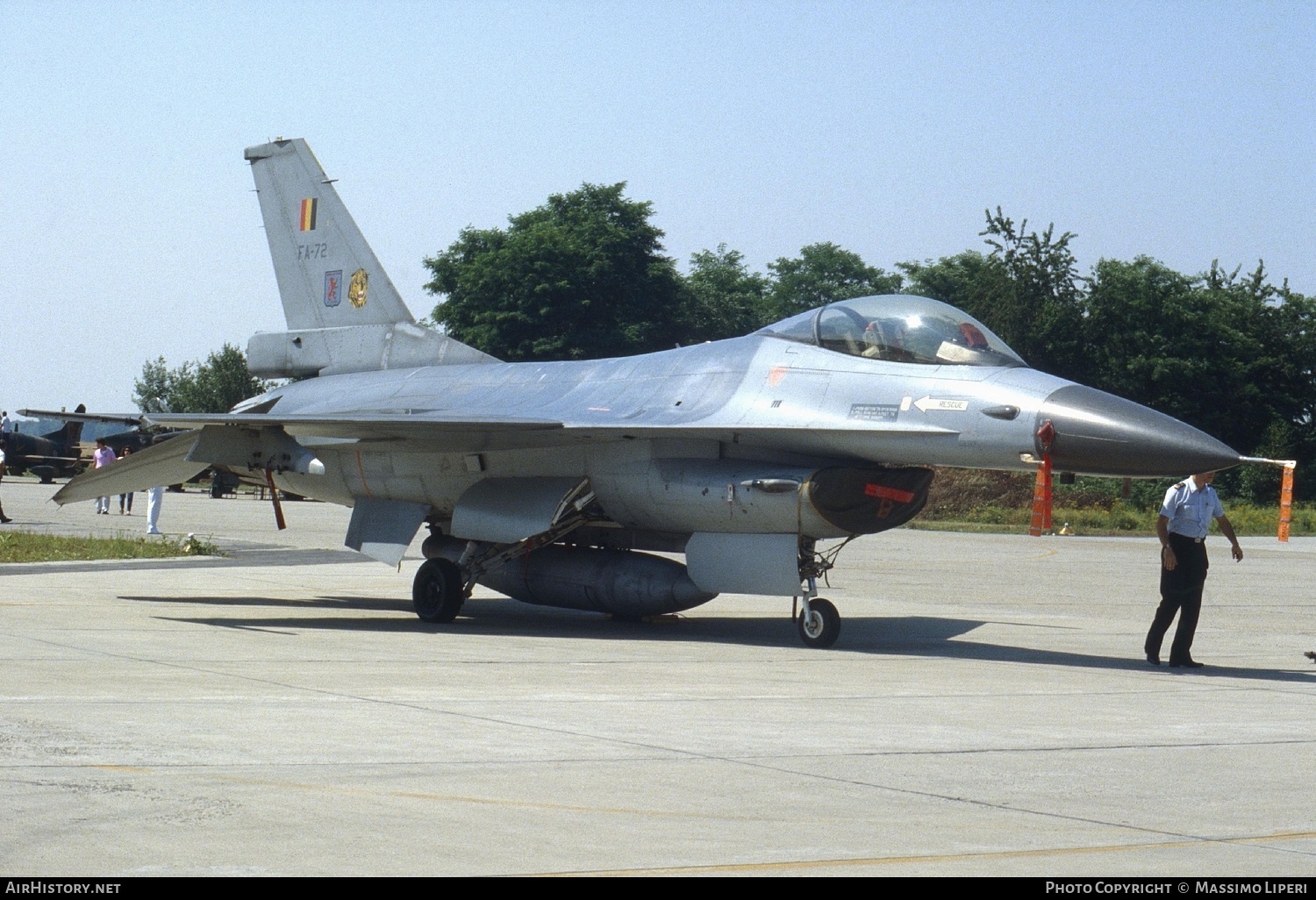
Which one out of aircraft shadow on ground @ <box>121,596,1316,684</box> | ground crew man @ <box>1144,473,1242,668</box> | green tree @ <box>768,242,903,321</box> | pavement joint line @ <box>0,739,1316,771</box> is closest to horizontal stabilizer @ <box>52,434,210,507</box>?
aircraft shadow on ground @ <box>121,596,1316,684</box>

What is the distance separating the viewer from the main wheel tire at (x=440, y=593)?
48.5 feet

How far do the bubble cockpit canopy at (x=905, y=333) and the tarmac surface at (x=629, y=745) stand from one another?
2.54 m

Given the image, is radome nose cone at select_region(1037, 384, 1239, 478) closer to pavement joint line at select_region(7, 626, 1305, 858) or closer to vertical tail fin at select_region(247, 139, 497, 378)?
pavement joint line at select_region(7, 626, 1305, 858)

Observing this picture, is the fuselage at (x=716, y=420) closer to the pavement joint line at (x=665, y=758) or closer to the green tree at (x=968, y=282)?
the pavement joint line at (x=665, y=758)

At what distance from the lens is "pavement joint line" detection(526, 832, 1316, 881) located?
493cm

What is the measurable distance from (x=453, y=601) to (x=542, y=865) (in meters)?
9.96

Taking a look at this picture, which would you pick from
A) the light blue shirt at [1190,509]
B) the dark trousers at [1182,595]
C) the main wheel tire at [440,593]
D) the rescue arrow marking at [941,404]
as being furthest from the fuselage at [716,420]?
the dark trousers at [1182,595]

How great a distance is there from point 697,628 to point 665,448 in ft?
7.19

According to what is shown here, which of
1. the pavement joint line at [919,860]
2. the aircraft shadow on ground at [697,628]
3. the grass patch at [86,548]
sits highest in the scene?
the pavement joint line at [919,860]

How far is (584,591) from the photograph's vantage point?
14.8m

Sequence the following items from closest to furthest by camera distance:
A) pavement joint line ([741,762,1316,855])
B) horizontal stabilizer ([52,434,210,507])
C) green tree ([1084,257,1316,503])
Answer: pavement joint line ([741,762,1316,855]) → horizontal stabilizer ([52,434,210,507]) → green tree ([1084,257,1316,503])

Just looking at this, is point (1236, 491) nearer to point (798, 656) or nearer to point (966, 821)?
point (798, 656)

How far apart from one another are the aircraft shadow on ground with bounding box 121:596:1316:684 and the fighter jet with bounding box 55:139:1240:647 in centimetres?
41
